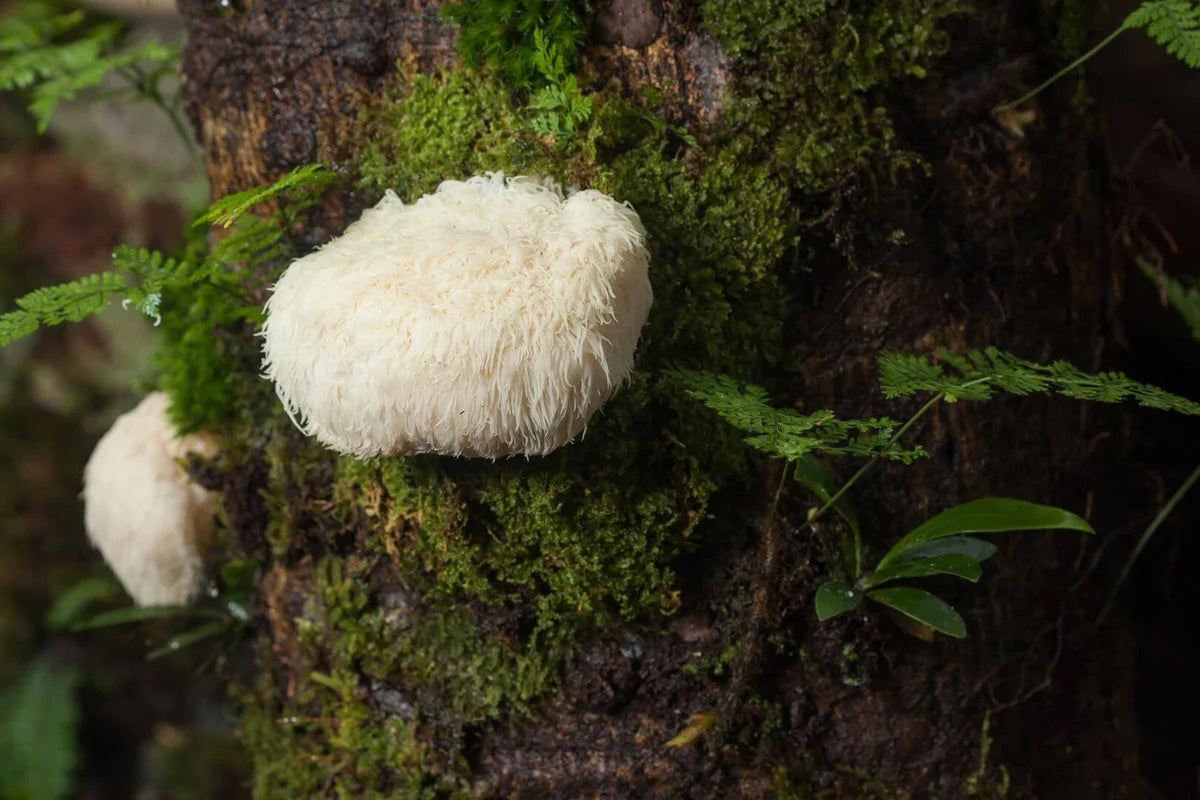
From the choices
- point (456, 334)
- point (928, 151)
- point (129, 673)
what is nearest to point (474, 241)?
point (456, 334)

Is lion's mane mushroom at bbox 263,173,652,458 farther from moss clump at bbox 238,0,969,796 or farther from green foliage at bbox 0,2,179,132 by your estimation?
green foliage at bbox 0,2,179,132

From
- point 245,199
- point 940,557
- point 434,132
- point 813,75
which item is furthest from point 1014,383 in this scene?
point 245,199

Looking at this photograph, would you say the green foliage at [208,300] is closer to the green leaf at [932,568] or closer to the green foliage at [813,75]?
the green foliage at [813,75]

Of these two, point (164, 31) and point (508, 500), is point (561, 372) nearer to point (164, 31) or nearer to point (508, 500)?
point (508, 500)

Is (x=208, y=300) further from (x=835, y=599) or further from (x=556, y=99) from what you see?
(x=835, y=599)

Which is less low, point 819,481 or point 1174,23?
point 1174,23

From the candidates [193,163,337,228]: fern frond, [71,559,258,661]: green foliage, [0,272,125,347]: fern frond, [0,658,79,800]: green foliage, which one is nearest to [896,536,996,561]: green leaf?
[193,163,337,228]: fern frond
